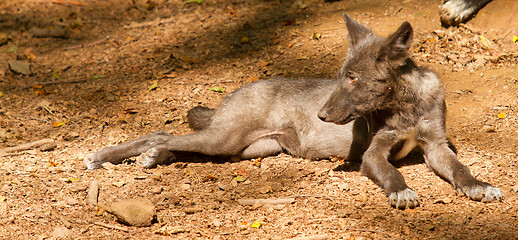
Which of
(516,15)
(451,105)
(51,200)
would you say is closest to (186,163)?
(51,200)

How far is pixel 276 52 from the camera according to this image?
8133mm

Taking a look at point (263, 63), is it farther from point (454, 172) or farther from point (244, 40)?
point (454, 172)

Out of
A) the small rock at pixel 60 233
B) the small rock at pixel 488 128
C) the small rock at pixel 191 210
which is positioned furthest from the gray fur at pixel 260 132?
the small rock at pixel 488 128

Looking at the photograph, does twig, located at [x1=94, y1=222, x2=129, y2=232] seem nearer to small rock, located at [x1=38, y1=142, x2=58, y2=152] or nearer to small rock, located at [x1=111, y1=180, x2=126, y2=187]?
small rock, located at [x1=111, y1=180, x2=126, y2=187]

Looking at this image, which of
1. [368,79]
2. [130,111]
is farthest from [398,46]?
[130,111]

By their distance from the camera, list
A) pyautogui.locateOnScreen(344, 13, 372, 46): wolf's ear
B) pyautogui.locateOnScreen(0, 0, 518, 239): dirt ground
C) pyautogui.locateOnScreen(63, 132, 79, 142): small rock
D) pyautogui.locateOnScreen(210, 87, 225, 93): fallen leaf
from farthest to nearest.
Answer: pyautogui.locateOnScreen(210, 87, 225, 93): fallen leaf < pyautogui.locateOnScreen(63, 132, 79, 142): small rock < pyautogui.locateOnScreen(344, 13, 372, 46): wolf's ear < pyautogui.locateOnScreen(0, 0, 518, 239): dirt ground

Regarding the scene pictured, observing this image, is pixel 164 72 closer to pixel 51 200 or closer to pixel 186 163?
pixel 186 163

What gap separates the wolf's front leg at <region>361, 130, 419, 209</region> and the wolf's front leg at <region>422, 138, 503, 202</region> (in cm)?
43

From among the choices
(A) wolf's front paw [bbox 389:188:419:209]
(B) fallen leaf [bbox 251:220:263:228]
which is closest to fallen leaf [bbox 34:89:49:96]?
(B) fallen leaf [bbox 251:220:263:228]

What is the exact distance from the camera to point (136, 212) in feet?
15.0

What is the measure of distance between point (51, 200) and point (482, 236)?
13.4 feet

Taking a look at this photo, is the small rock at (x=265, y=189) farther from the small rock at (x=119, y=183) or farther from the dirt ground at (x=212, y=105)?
the small rock at (x=119, y=183)

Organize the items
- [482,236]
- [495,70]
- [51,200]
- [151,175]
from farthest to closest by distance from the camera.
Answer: [495,70] → [151,175] → [51,200] → [482,236]

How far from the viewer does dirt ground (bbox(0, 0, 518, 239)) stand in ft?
14.8
